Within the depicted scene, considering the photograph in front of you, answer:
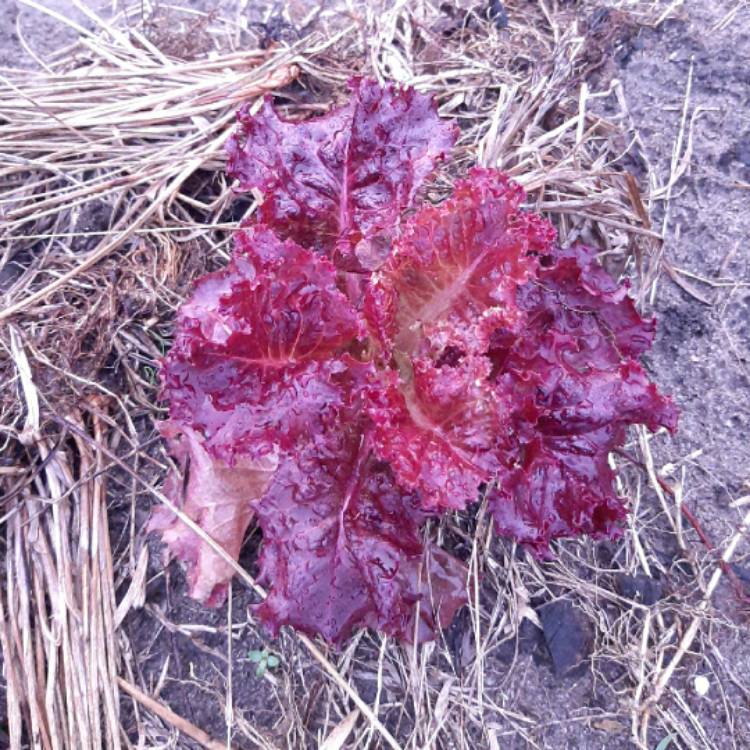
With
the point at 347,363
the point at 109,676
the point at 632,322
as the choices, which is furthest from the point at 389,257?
the point at 109,676

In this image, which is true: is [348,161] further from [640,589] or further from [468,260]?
[640,589]

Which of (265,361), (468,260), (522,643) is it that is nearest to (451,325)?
(468,260)

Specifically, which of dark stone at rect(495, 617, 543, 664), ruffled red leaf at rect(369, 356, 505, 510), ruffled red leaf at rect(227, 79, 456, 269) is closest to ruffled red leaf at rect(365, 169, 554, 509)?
ruffled red leaf at rect(369, 356, 505, 510)

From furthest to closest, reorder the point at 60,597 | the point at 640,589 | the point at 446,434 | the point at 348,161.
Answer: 1. the point at 640,589
2. the point at 60,597
3. the point at 348,161
4. the point at 446,434

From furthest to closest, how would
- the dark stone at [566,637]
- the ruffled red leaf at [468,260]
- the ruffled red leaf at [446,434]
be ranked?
the dark stone at [566,637] < the ruffled red leaf at [468,260] < the ruffled red leaf at [446,434]

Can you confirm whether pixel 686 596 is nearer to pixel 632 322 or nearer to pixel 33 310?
pixel 632 322

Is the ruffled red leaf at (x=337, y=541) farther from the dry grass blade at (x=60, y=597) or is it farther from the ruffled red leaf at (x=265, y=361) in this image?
the dry grass blade at (x=60, y=597)

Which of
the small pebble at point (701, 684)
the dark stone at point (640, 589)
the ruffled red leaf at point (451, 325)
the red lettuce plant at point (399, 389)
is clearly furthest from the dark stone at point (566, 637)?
the ruffled red leaf at point (451, 325)
